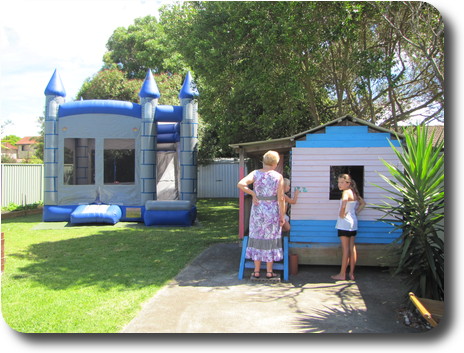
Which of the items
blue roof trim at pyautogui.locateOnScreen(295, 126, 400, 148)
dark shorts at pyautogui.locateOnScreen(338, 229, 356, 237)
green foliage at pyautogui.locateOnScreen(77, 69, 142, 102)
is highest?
green foliage at pyautogui.locateOnScreen(77, 69, 142, 102)

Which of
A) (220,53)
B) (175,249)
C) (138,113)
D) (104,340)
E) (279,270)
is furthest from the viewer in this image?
(138,113)

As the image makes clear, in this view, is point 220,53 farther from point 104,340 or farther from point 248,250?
point 104,340

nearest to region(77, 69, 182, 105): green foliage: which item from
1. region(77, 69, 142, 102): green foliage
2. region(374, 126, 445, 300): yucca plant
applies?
region(77, 69, 142, 102): green foliage

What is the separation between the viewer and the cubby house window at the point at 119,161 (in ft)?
45.0

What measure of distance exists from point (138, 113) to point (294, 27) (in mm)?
6614

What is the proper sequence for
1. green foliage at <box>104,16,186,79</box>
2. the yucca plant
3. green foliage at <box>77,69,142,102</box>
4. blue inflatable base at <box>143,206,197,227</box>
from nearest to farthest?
the yucca plant, blue inflatable base at <box>143,206,197,227</box>, green foliage at <box>77,69,142,102</box>, green foliage at <box>104,16,186,79</box>

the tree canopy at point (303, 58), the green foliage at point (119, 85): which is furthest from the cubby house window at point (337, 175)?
the green foliage at point (119, 85)

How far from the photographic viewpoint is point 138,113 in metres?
13.8

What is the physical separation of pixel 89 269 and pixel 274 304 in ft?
11.9

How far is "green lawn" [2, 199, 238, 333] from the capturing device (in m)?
4.73

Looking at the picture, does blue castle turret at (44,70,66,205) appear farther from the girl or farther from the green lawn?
the girl

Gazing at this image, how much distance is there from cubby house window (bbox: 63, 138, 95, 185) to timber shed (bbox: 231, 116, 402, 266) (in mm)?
9039

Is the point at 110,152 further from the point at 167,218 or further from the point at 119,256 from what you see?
the point at 119,256

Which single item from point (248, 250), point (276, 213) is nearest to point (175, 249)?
point (248, 250)
